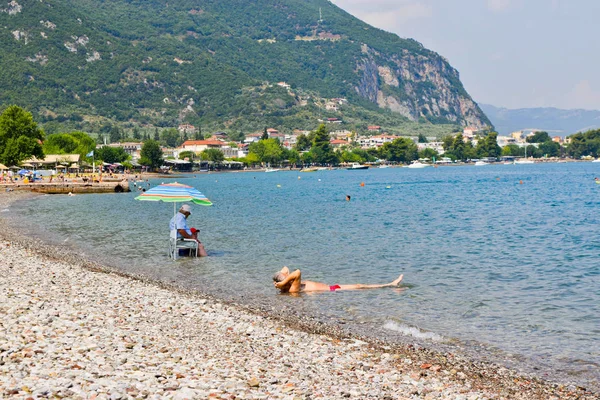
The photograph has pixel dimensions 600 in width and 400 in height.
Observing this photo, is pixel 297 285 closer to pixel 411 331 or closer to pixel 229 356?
pixel 411 331

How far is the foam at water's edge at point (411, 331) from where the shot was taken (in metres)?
13.6

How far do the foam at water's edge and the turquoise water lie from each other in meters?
0.02

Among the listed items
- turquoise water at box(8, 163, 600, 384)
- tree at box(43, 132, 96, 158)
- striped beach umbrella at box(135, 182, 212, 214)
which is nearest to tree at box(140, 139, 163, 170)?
tree at box(43, 132, 96, 158)

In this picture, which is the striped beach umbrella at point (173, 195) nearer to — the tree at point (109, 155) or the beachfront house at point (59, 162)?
the beachfront house at point (59, 162)

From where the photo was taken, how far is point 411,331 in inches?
A: 556

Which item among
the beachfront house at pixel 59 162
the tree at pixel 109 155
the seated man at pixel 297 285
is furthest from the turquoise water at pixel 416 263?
the tree at pixel 109 155

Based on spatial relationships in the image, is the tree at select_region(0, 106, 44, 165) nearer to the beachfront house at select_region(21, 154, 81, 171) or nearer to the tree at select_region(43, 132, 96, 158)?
→ the beachfront house at select_region(21, 154, 81, 171)

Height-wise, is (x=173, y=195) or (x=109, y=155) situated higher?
(x=109, y=155)

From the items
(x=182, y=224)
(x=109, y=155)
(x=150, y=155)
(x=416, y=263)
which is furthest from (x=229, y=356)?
(x=150, y=155)

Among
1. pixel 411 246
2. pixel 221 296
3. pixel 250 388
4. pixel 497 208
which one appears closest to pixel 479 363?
pixel 250 388

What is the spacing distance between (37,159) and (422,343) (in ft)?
349

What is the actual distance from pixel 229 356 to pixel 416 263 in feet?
48.4

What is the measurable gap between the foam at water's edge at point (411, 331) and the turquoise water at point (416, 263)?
0.02 metres

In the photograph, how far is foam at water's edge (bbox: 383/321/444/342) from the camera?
1362 centimetres
